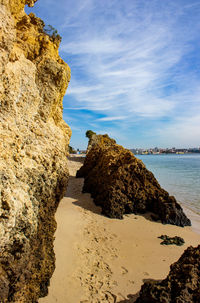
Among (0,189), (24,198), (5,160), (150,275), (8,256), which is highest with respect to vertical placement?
(5,160)

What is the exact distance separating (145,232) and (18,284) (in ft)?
19.5

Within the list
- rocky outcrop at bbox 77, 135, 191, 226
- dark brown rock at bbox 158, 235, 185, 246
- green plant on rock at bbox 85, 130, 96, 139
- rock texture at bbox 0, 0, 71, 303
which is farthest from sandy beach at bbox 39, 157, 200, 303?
green plant on rock at bbox 85, 130, 96, 139

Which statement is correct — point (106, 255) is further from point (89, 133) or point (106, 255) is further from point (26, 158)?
point (89, 133)

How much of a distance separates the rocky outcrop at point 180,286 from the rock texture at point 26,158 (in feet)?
6.52

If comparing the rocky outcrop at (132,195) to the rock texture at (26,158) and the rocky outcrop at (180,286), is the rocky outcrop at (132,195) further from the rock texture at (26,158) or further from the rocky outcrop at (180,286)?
the rocky outcrop at (180,286)

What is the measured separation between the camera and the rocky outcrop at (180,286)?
3268 mm

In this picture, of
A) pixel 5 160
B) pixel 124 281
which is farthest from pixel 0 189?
pixel 124 281

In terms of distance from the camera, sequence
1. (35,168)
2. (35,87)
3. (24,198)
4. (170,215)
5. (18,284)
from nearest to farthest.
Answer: (18,284) → (24,198) → (35,168) → (35,87) → (170,215)

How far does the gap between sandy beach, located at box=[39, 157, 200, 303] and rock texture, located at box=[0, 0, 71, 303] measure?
0.94 meters

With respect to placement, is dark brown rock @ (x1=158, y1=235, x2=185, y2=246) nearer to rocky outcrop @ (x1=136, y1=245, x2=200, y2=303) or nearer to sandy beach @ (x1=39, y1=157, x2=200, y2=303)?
sandy beach @ (x1=39, y1=157, x2=200, y2=303)

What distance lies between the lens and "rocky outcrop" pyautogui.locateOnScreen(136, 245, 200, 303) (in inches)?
129

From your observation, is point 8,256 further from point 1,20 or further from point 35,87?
point 1,20

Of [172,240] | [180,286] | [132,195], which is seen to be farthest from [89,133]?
[180,286]

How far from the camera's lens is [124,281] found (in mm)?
4898
